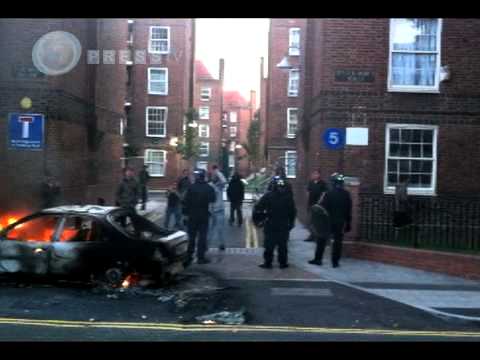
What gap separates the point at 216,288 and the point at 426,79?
816 cm

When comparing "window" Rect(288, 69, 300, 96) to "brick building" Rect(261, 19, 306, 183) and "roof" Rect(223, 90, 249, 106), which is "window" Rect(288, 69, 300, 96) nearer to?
"brick building" Rect(261, 19, 306, 183)

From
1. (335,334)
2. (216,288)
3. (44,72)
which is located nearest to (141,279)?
(216,288)

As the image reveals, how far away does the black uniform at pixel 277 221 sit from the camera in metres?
11.4

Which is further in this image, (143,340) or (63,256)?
(63,256)

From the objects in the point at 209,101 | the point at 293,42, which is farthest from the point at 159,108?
the point at 209,101

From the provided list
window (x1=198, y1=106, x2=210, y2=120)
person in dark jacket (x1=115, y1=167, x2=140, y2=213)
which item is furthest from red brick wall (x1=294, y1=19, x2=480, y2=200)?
window (x1=198, y1=106, x2=210, y2=120)

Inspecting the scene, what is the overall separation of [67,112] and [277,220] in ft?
24.5

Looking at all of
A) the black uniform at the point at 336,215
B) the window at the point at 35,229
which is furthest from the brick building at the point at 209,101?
the window at the point at 35,229

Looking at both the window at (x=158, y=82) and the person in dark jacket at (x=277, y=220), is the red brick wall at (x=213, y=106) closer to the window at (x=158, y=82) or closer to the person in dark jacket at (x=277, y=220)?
the window at (x=158, y=82)

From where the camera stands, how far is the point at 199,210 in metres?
11.8

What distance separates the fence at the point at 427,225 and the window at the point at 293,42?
76.0 ft

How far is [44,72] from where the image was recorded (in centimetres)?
1416

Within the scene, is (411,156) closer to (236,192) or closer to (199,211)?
(236,192)
